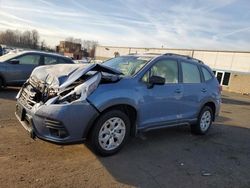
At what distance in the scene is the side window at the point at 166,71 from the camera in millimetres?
5756

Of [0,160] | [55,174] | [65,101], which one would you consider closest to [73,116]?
[65,101]

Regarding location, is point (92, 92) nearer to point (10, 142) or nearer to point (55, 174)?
point (55, 174)

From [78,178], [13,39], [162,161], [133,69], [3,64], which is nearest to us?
[78,178]

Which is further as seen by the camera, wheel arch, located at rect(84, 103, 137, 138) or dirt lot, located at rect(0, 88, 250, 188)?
wheel arch, located at rect(84, 103, 137, 138)

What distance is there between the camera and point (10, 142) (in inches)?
209

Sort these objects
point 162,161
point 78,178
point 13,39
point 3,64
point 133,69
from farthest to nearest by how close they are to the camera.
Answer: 1. point 13,39
2. point 3,64
3. point 133,69
4. point 162,161
5. point 78,178

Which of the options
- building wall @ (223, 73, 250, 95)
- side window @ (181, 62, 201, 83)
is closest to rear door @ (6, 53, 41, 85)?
side window @ (181, 62, 201, 83)

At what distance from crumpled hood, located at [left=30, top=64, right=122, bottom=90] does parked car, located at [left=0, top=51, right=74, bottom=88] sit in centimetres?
619

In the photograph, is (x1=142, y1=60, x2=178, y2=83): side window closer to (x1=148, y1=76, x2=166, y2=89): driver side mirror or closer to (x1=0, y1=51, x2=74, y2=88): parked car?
(x1=148, y1=76, x2=166, y2=89): driver side mirror

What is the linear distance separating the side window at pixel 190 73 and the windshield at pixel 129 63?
3.39 feet

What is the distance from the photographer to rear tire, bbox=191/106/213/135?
23.7 feet

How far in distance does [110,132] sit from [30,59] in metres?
7.75

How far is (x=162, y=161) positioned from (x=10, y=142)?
2670mm

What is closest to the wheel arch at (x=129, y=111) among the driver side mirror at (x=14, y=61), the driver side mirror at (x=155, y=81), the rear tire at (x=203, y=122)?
the driver side mirror at (x=155, y=81)
